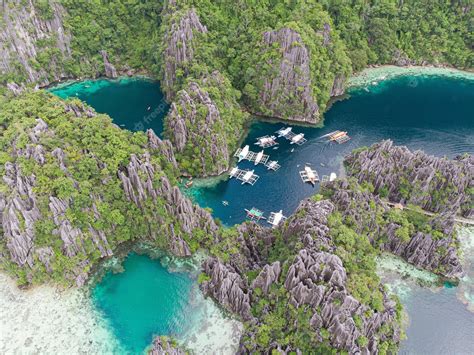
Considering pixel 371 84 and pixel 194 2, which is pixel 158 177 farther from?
pixel 371 84

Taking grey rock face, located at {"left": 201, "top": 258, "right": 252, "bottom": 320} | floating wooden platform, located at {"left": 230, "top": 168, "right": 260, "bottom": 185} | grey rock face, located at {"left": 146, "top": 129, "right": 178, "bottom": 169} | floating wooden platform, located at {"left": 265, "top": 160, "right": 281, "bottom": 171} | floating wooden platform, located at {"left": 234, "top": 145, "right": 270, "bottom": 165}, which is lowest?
grey rock face, located at {"left": 201, "top": 258, "right": 252, "bottom": 320}

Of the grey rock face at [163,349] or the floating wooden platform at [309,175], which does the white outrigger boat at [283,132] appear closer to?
the floating wooden platform at [309,175]

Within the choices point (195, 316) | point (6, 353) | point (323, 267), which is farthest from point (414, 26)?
point (6, 353)

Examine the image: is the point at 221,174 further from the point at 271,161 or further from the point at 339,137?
the point at 339,137

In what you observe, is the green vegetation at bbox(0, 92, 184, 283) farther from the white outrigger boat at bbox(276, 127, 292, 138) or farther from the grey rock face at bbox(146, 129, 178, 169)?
the white outrigger boat at bbox(276, 127, 292, 138)

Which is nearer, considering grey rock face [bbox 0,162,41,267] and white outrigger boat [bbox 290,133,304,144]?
grey rock face [bbox 0,162,41,267]

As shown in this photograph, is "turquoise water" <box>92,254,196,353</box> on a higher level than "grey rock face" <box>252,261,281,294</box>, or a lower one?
lower

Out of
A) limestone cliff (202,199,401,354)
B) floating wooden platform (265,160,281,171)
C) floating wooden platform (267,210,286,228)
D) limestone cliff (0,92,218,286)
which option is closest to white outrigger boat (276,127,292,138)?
floating wooden platform (265,160,281,171)

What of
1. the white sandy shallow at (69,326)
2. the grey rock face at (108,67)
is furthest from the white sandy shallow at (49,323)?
the grey rock face at (108,67)

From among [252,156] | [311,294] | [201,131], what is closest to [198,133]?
[201,131]
